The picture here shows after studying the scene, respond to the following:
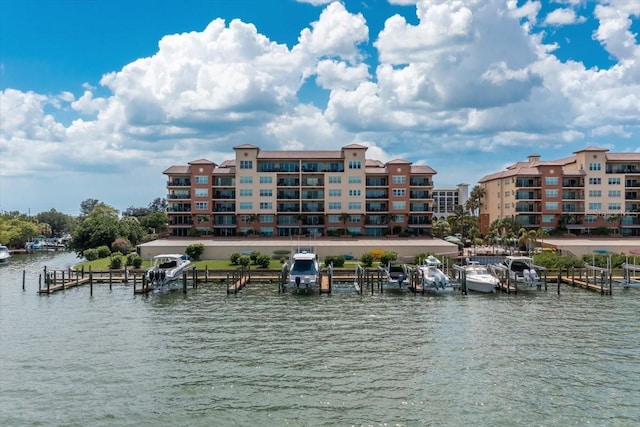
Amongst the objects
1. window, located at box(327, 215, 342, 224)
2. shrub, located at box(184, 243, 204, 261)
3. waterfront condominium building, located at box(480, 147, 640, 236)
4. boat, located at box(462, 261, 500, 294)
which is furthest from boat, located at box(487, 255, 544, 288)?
waterfront condominium building, located at box(480, 147, 640, 236)

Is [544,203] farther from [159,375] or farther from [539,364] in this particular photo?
[159,375]

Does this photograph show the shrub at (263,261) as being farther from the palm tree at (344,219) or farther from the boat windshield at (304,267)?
the palm tree at (344,219)

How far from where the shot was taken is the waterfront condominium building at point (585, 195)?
95562 millimetres

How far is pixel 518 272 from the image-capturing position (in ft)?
182

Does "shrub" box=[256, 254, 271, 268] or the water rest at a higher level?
"shrub" box=[256, 254, 271, 268]

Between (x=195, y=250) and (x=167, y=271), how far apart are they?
1831 cm

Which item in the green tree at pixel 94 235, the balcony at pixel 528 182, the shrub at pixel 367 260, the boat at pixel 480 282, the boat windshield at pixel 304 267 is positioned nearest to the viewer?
the boat at pixel 480 282

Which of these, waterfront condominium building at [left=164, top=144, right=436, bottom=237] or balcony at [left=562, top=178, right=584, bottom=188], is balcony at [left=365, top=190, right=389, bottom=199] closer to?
waterfront condominium building at [left=164, top=144, right=436, bottom=237]

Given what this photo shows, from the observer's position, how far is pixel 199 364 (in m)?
29.9

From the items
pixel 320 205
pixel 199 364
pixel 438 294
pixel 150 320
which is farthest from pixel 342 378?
pixel 320 205

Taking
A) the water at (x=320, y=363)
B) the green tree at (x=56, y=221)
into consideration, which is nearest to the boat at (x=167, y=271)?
the water at (x=320, y=363)

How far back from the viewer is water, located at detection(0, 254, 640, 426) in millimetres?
23438

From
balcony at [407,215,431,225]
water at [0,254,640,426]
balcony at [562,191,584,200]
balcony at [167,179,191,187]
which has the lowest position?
water at [0,254,640,426]

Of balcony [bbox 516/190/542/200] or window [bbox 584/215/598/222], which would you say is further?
balcony [bbox 516/190/542/200]
